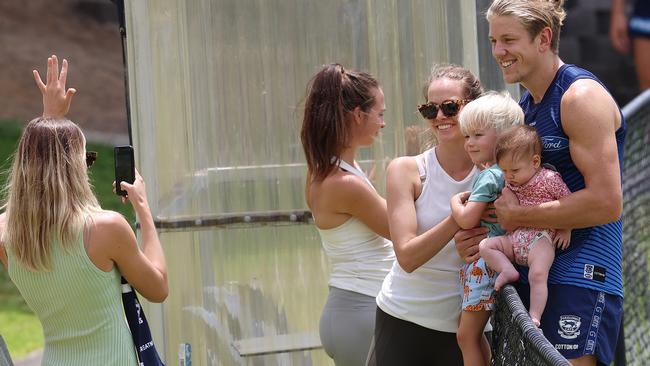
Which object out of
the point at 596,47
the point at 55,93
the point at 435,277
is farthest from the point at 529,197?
the point at 596,47

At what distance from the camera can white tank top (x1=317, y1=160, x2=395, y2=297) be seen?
12.4 feet

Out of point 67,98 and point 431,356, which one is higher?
point 67,98

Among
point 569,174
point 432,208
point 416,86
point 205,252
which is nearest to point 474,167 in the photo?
point 432,208

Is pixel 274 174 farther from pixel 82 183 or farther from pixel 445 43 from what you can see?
pixel 82 183

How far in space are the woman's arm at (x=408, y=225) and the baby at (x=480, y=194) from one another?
0.31 feet

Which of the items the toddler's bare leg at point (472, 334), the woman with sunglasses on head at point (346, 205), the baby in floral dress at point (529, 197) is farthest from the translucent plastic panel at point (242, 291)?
the baby in floral dress at point (529, 197)

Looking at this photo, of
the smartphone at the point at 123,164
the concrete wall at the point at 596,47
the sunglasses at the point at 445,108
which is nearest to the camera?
the sunglasses at the point at 445,108

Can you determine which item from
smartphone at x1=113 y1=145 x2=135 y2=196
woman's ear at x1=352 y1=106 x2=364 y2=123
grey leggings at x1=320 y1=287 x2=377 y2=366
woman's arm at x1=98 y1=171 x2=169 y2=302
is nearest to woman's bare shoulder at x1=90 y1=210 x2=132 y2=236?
woman's arm at x1=98 y1=171 x2=169 y2=302

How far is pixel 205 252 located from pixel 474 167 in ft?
4.66

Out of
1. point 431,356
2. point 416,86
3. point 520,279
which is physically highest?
point 416,86

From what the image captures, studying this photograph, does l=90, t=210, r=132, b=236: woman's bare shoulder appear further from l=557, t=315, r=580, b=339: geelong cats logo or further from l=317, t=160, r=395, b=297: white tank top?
l=557, t=315, r=580, b=339: geelong cats logo

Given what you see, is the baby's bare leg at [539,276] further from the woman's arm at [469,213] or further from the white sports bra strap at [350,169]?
the white sports bra strap at [350,169]

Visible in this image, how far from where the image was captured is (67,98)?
13.0 ft

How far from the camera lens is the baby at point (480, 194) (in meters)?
3.16
